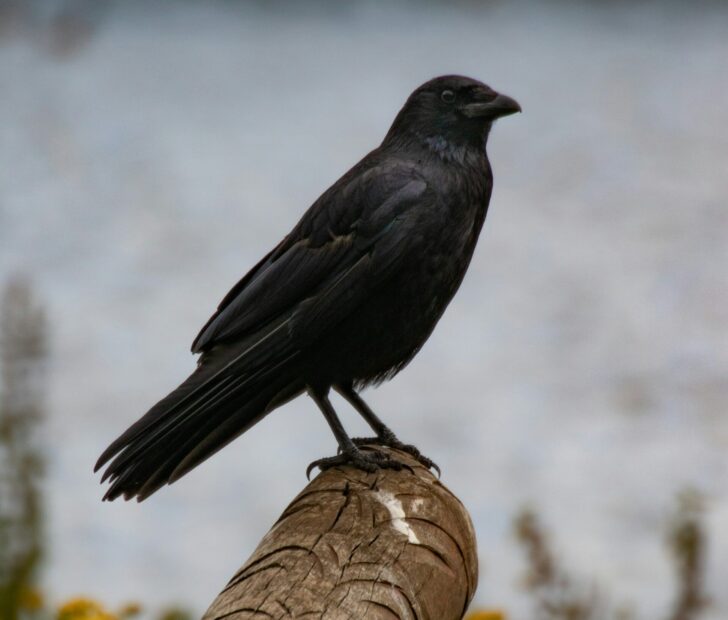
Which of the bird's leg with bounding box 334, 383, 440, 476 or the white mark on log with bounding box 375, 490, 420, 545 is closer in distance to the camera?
the white mark on log with bounding box 375, 490, 420, 545

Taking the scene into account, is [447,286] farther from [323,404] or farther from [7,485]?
[7,485]

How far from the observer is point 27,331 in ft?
13.7

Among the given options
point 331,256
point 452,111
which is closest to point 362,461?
point 331,256

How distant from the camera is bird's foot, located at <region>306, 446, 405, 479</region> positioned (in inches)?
132

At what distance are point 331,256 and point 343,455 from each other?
0.61m

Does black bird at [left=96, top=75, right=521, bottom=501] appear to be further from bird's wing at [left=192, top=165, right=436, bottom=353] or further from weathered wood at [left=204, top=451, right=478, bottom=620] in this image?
weathered wood at [left=204, top=451, right=478, bottom=620]

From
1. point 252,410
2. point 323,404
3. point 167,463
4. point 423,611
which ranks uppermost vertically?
point 323,404

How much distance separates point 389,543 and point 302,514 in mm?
270

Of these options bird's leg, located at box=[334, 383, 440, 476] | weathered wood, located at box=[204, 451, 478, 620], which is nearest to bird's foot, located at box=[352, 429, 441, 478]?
bird's leg, located at box=[334, 383, 440, 476]

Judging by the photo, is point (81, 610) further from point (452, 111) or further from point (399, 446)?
point (452, 111)

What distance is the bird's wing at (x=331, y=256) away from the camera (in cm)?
362

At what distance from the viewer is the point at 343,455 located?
3555 mm

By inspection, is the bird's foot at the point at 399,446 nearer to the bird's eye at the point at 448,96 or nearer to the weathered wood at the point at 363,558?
the weathered wood at the point at 363,558

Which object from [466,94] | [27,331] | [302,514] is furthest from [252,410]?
[466,94]
